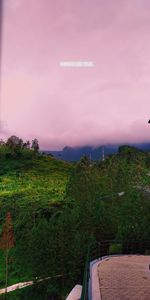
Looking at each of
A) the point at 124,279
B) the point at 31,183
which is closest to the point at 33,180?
the point at 31,183

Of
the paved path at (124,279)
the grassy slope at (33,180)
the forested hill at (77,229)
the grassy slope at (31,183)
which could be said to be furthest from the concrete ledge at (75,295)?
the grassy slope at (33,180)

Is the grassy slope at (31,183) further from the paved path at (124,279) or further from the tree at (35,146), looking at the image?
the paved path at (124,279)

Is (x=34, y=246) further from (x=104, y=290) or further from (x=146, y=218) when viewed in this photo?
(x=104, y=290)

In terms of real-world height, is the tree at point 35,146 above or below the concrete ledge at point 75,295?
above

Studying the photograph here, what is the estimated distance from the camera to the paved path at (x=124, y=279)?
1041 centimetres

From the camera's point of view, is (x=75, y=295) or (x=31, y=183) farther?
(x=31, y=183)

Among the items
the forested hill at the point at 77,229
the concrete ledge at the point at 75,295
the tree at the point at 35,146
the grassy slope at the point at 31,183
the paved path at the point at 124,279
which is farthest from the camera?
the tree at the point at 35,146

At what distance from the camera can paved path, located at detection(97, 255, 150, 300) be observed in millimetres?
10406

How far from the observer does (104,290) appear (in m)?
10.8

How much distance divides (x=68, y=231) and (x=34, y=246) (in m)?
2.45

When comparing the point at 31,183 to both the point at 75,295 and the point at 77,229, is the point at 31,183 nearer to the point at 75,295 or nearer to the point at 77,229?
the point at 77,229

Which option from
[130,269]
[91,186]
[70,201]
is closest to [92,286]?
[130,269]

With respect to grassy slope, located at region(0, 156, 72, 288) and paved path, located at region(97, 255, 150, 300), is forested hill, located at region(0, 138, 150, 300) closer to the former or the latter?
paved path, located at region(97, 255, 150, 300)

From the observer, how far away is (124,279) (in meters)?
12.7
